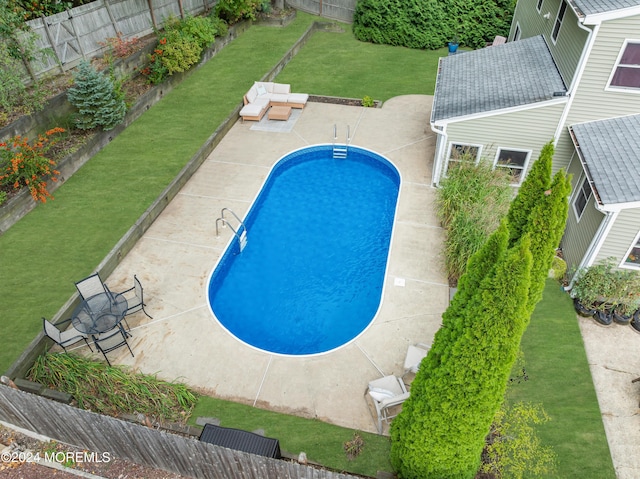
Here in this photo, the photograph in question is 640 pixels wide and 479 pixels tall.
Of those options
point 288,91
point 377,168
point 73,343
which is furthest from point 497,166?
point 73,343

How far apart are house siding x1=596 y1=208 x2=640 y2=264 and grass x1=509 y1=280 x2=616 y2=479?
144cm

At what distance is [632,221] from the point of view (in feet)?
31.1

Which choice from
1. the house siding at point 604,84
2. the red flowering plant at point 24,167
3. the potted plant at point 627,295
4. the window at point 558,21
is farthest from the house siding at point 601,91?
the red flowering plant at point 24,167

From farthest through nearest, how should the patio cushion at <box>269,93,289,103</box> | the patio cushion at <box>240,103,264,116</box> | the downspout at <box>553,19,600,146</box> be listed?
the patio cushion at <box>269,93,289,103</box>
the patio cushion at <box>240,103,264,116</box>
the downspout at <box>553,19,600,146</box>

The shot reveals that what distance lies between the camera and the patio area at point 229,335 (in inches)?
353

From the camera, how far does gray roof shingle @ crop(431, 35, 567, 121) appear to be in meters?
12.5

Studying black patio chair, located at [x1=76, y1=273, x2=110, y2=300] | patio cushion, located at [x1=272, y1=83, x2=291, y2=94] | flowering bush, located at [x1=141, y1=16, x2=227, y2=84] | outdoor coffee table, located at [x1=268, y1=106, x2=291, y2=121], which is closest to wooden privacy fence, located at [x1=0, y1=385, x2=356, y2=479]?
black patio chair, located at [x1=76, y1=273, x2=110, y2=300]

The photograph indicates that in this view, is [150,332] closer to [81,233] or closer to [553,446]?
[81,233]

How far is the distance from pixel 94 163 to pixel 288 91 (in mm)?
8309

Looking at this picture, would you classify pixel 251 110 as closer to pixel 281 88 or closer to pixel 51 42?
pixel 281 88

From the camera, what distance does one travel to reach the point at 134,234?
12039mm

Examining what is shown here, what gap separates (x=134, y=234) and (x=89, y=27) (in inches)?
428

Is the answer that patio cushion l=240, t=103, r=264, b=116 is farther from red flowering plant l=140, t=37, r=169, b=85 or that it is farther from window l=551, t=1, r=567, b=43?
window l=551, t=1, r=567, b=43

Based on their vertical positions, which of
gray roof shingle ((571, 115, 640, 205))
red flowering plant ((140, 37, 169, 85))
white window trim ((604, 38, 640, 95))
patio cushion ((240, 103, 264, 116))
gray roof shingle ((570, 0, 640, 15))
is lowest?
patio cushion ((240, 103, 264, 116))
